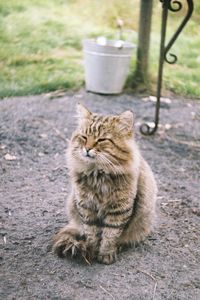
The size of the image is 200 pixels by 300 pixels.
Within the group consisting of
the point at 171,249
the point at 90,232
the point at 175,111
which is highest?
the point at 90,232

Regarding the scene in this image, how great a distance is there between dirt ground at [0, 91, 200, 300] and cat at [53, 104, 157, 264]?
10cm

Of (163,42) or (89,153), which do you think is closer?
(89,153)

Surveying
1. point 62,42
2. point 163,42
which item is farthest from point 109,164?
point 62,42

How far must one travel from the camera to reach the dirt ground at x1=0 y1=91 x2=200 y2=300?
220 centimetres

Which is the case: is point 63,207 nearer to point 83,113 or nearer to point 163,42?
point 83,113

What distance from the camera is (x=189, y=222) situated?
2.93 meters

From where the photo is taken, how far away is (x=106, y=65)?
204 inches

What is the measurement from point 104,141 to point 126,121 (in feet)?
0.49

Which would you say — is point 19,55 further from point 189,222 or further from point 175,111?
point 189,222

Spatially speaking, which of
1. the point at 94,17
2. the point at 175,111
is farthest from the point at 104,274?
the point at 94,17

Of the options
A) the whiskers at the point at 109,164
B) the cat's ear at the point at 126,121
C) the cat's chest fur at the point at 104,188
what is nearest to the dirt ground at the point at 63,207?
the cat's chest fur at the point at 104,188

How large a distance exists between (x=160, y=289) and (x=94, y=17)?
582 centimetres

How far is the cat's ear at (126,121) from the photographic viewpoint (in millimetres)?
2297

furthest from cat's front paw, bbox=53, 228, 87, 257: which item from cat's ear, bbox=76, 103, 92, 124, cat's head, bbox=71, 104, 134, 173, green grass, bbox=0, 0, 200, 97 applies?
green grass, bbox=0, 0, 200, 97
